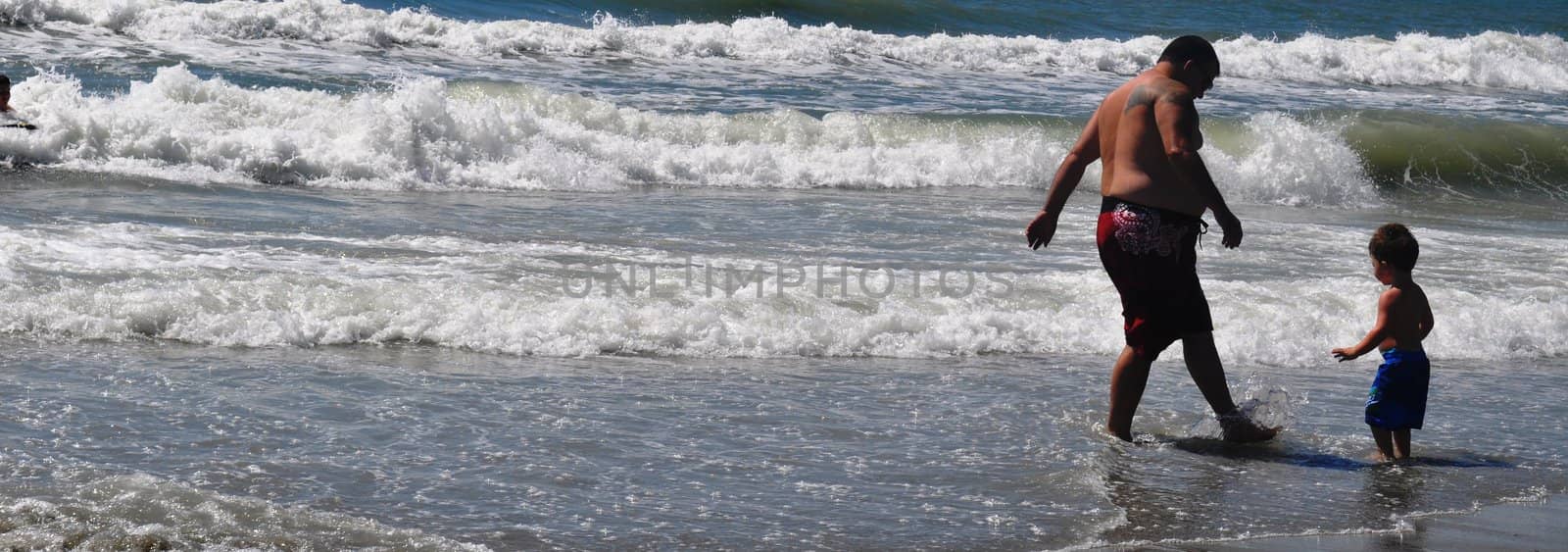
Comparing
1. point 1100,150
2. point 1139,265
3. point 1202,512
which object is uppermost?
point 1100,150

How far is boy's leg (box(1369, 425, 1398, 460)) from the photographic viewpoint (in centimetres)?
536

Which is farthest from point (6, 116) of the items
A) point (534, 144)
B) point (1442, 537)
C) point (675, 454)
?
point (1442, 537)

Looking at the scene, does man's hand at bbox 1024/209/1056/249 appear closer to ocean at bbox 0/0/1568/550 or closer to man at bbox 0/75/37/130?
ocean at bbox 0/0/1568/550

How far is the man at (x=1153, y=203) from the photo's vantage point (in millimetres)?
5102

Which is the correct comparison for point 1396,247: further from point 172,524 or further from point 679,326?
point 172,524

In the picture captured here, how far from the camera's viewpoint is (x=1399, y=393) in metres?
5.32

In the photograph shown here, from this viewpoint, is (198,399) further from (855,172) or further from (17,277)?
(855,172)

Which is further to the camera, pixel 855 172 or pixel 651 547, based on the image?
pixel 855 172

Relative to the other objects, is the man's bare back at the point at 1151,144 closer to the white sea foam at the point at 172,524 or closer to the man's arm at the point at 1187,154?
the man's arm at the point at 1187,154

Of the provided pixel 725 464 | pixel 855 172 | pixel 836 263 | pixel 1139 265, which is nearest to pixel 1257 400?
pixel 1139 265

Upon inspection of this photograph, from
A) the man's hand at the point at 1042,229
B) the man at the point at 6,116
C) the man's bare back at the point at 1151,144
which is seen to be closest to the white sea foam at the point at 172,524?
the man's hand at the point at 1042,229

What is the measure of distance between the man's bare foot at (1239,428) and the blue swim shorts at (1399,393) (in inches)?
15.4

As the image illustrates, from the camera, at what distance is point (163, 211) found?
32.2ft

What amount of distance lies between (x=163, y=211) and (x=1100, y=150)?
6.63 m
